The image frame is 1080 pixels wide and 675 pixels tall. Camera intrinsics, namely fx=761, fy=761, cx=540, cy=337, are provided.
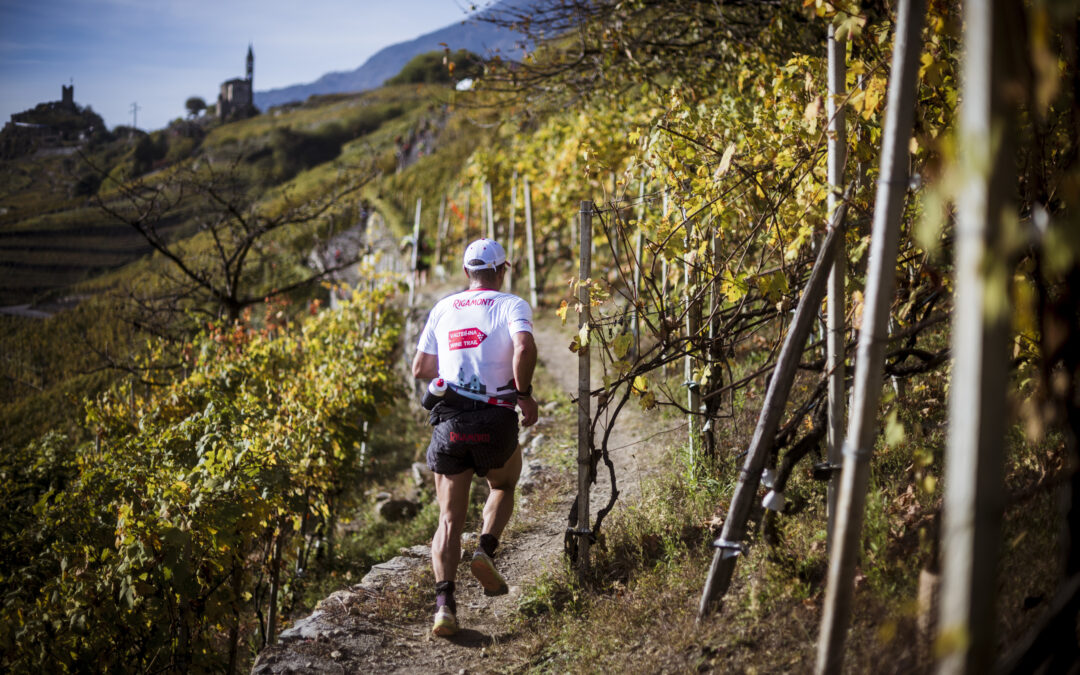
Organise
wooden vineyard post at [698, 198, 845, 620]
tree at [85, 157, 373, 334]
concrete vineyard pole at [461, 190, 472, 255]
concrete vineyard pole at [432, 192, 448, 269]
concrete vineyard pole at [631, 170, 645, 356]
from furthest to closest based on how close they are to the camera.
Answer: concrete vineyard pole at [432, 192, 448, 269]
concrete vineyard pole at [461, 190, 472, 255]
tree at [85, 157, 373, 334]
concrete vineyard pole at [631, 170, 645, 356]
wooden vineyard post at [698, 198, 845, 620]

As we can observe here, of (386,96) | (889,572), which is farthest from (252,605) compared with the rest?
(386,96)

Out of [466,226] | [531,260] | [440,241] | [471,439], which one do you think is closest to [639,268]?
[471,439]

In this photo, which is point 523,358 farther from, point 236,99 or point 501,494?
point 236,99

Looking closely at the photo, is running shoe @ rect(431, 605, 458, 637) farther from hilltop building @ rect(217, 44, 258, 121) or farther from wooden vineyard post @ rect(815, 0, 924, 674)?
hilltop building @ rect(217, 44, 258, 121)

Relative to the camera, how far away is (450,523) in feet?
12.0

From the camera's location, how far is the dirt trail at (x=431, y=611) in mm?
3666

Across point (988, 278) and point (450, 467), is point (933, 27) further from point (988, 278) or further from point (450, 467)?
point (450, 467)

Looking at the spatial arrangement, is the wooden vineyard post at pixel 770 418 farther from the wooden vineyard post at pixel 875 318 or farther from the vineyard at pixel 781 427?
the wooden vineyard post at pixel 875 318

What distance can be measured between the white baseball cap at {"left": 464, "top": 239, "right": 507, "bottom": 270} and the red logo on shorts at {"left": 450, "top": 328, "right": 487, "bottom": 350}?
13.1 inches

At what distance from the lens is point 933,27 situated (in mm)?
2664

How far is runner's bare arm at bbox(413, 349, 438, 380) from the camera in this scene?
389 cm

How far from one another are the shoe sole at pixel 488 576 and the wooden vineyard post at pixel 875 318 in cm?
172

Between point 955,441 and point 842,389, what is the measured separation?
1511 millimetres

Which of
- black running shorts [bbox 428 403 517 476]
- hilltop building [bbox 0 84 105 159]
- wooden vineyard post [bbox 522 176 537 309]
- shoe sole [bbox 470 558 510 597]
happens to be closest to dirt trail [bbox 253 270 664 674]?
shoe sole [bbox 470 558 510 597]
